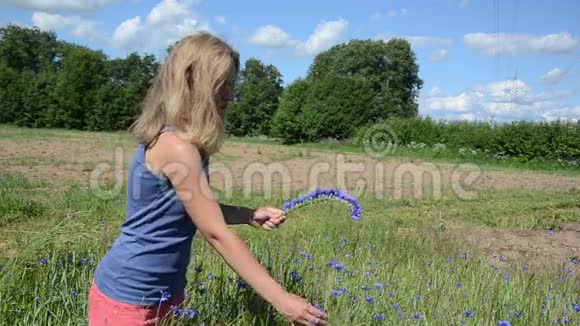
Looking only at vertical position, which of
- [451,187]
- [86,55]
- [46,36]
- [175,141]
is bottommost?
[451,187]

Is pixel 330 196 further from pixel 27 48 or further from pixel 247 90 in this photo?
pixel 27 48

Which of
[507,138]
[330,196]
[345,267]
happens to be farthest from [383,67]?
[330,196]

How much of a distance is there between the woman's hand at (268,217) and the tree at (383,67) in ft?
184

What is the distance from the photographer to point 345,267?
150 inches

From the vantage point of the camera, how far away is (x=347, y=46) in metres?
60.3

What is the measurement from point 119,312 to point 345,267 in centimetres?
216

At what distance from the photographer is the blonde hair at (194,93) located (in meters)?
1.72

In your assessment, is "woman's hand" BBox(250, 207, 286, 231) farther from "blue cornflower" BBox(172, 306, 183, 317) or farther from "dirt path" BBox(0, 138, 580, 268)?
"dirt path" BBox(0, 138, 580, 268)

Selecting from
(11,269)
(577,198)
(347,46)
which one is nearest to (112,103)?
(347,46)

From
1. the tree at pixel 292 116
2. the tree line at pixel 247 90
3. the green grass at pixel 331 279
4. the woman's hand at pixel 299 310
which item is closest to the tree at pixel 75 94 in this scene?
the tree line at pixel 247 90

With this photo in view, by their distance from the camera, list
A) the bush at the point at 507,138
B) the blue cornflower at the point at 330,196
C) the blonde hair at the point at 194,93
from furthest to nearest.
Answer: the bush at the point at 507,138 < the blue cornflower at the point at 330,196 < the blonde hair at the point at 194,93

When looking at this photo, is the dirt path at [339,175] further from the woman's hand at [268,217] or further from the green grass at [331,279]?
the woman's hand at [268,217]

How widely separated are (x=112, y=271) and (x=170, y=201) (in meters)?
0.30

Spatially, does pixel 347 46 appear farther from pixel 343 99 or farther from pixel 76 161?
Answer: pixel 76 161
